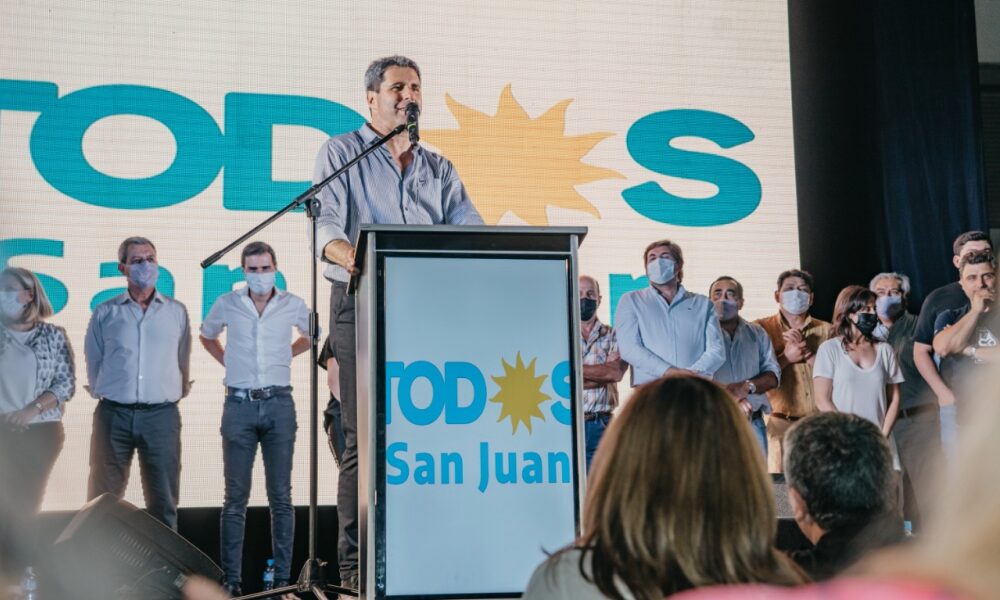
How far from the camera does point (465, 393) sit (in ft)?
7.25

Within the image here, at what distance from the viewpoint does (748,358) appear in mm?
5484

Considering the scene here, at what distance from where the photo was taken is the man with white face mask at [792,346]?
5586mm

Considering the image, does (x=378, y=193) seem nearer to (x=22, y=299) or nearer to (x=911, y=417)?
(x=22, y=299)

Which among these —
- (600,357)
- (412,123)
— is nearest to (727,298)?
(600,357)

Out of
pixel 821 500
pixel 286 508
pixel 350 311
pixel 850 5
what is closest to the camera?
pixel 821 500

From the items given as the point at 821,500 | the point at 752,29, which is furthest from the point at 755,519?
the point at 752,29

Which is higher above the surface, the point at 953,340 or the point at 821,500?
the point at 953,340

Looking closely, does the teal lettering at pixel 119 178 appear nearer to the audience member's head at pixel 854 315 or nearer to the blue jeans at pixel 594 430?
the blue jeans at pixel 594 430

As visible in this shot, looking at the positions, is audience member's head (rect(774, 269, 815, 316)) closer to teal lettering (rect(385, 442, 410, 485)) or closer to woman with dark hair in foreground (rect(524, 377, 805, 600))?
teal lettering (rect(385, 442, 410, 485))

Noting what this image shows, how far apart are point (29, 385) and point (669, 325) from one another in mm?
3043

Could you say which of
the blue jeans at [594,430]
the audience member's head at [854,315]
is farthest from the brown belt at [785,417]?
A: the blue jeans at [594,430]

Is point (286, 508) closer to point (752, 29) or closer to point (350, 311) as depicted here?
point (350, 311)

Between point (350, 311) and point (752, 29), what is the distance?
363 centimetres

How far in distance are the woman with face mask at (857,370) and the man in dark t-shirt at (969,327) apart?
30 cm
